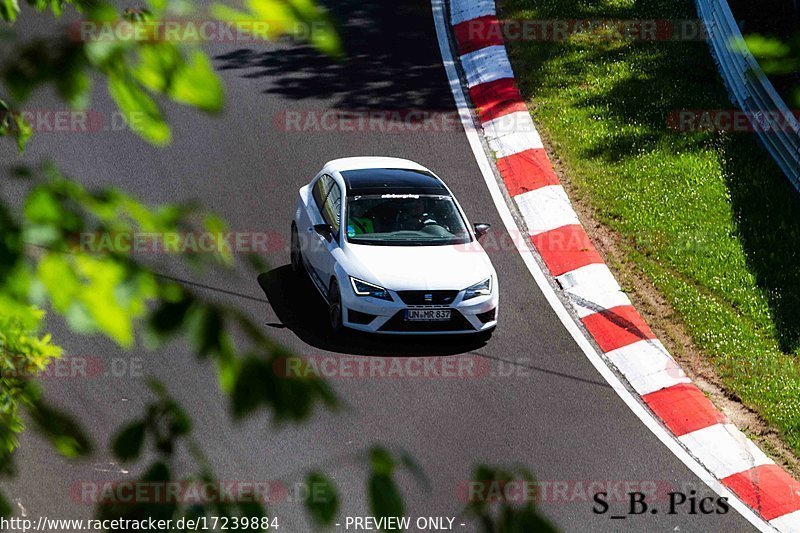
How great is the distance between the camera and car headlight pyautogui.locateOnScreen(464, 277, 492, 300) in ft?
36.8

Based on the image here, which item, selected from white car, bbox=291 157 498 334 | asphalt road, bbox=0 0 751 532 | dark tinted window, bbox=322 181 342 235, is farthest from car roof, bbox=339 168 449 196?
asphalt road, bbox=0 0 751 532

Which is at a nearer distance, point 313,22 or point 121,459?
point 313,22

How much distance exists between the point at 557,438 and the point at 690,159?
5.54m

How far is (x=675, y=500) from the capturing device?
9.45 metres

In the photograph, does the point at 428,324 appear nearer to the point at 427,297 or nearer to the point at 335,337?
the point at 427,297

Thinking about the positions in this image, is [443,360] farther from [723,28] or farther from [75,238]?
[75,238]

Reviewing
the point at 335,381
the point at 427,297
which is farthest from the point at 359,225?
the point at 335,381

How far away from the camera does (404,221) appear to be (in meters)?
12.0

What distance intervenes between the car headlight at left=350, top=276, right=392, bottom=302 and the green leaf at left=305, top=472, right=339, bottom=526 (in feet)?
28.9

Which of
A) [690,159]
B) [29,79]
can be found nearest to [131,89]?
[29,79]

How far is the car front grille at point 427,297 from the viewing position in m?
11.2

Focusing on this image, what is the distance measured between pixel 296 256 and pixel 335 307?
1431 millimetres

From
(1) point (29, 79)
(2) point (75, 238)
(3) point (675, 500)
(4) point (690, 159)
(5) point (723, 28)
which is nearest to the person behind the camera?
(2) point (75, 238)

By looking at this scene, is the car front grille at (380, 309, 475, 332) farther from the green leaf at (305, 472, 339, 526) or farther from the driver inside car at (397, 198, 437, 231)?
the green leaf at (305, 472, 339, 526)
